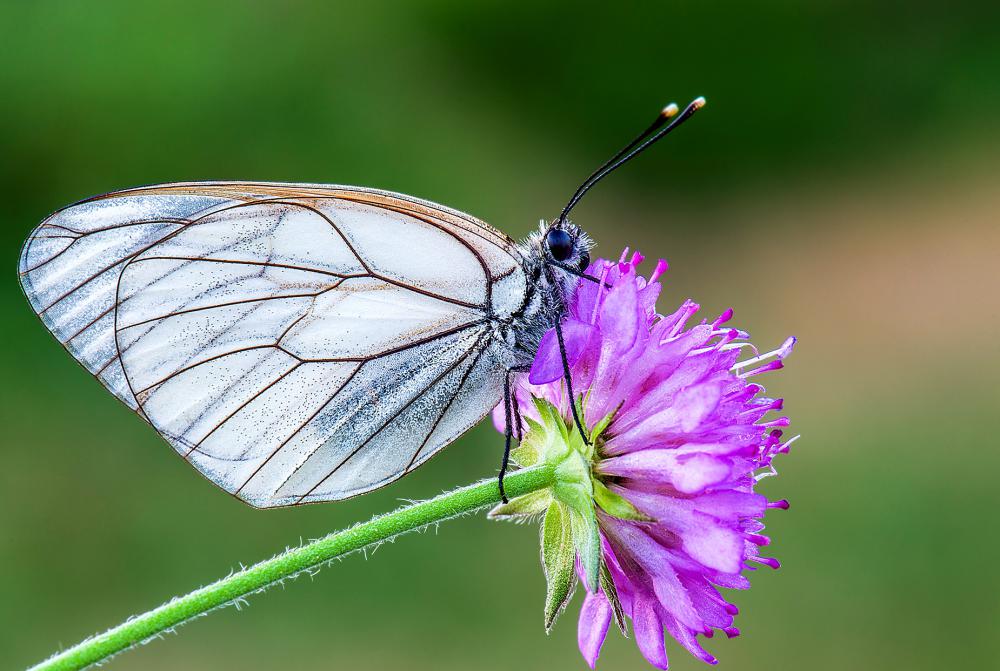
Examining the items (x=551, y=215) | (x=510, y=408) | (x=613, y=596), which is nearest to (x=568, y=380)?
(x=510, y=408)

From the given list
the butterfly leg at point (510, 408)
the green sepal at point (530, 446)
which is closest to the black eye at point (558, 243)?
the butterfly leg at point (510, 408)

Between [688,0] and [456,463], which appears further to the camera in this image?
[688,0]

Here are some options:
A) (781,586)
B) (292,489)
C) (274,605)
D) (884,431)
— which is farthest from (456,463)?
(292,489)

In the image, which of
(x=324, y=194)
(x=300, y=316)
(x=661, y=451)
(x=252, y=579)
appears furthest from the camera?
(x=300, y=316)

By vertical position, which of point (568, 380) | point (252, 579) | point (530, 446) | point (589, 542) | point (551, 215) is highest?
point (551, 215)

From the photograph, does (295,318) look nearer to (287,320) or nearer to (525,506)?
(287,320)

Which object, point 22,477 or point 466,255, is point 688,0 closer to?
point 22,477
